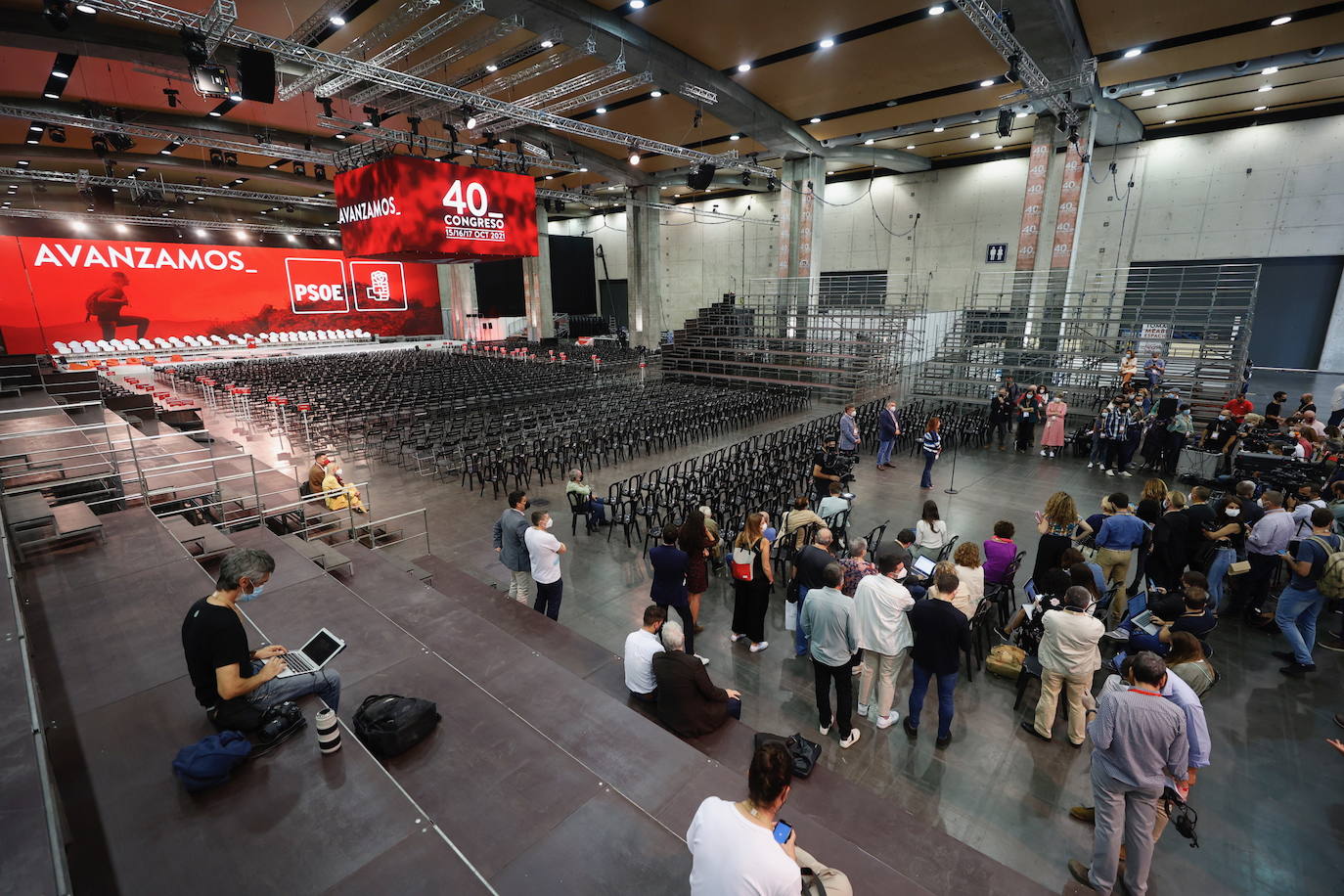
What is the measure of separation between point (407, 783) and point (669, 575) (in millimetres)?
2307

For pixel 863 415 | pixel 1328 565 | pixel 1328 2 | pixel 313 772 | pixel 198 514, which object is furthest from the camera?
pixel 863 415

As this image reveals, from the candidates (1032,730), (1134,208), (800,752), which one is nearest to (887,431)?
(1032,730)

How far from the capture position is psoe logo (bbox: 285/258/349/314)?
102 ft

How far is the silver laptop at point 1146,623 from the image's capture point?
3.90m

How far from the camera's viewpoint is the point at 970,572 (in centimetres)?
435

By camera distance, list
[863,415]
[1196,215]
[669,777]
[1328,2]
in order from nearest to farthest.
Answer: [669,777], [1328,2], [863,415], [1196,215]

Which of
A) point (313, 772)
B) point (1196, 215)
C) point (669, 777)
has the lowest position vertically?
point (669, 777)

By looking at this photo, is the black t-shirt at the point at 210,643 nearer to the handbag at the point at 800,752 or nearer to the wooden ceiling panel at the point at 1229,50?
the handbag at the point at 800,752

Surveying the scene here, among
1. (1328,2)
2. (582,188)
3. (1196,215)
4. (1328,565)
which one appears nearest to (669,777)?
(1328,565)

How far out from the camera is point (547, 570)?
16.6 ft

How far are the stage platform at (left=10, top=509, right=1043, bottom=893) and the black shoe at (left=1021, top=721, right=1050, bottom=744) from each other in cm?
154

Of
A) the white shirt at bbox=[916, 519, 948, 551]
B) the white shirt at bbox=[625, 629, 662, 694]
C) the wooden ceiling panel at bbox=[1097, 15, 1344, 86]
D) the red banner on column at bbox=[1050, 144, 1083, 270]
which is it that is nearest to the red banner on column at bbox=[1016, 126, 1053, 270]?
the red banner on column at bbox=[1050, 144, 1083, 270]

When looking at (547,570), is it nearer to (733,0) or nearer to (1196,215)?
(733,0)

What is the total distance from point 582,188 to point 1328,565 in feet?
98.8
